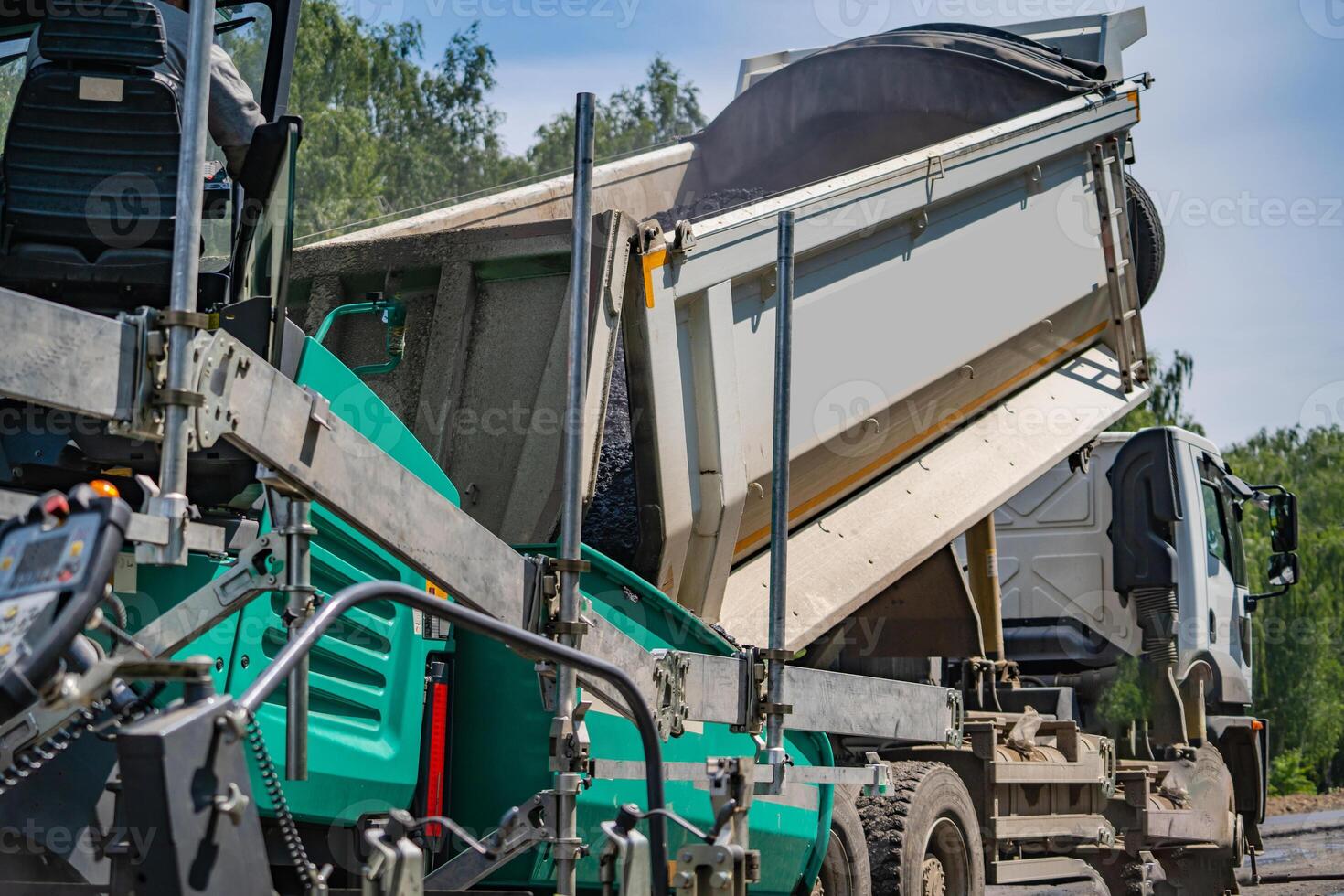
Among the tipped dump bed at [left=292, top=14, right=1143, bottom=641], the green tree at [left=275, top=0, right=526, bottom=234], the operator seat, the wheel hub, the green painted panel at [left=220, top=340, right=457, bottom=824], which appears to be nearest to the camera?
the operator seat

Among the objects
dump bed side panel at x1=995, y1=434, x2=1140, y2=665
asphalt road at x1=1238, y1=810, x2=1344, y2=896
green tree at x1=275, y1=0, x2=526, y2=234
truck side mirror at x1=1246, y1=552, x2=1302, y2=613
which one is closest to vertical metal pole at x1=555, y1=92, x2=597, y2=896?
dump bed side panel at x1=995, y1=434, x2=1140, y2=665

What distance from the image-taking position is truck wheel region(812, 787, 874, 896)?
4.54 m

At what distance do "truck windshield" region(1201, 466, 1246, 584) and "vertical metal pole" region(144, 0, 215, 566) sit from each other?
660cm

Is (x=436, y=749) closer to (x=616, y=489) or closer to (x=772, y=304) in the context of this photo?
(x=616, y=489)

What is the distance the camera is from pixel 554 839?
9.63ft

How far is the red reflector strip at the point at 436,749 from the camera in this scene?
11.5 feet

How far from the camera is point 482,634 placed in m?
2.38

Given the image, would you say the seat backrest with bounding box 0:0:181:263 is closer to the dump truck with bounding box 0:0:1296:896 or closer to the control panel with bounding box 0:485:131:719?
the dump truck with bounding box 0:0:1296:896

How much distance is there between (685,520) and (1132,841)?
3925 millimetres

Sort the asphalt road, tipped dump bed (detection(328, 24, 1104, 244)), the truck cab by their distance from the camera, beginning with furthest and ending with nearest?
the asphalt road, the truck cab, tipped dump bed (detection(328, 24, 1104, 244))

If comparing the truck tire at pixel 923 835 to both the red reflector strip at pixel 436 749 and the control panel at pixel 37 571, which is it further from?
the control panel at pixel 37 571

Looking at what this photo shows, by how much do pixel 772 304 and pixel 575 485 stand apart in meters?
1.50

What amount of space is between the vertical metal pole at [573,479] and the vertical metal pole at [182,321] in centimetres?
107

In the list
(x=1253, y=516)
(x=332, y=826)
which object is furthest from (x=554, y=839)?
(x=1253, y=516)
